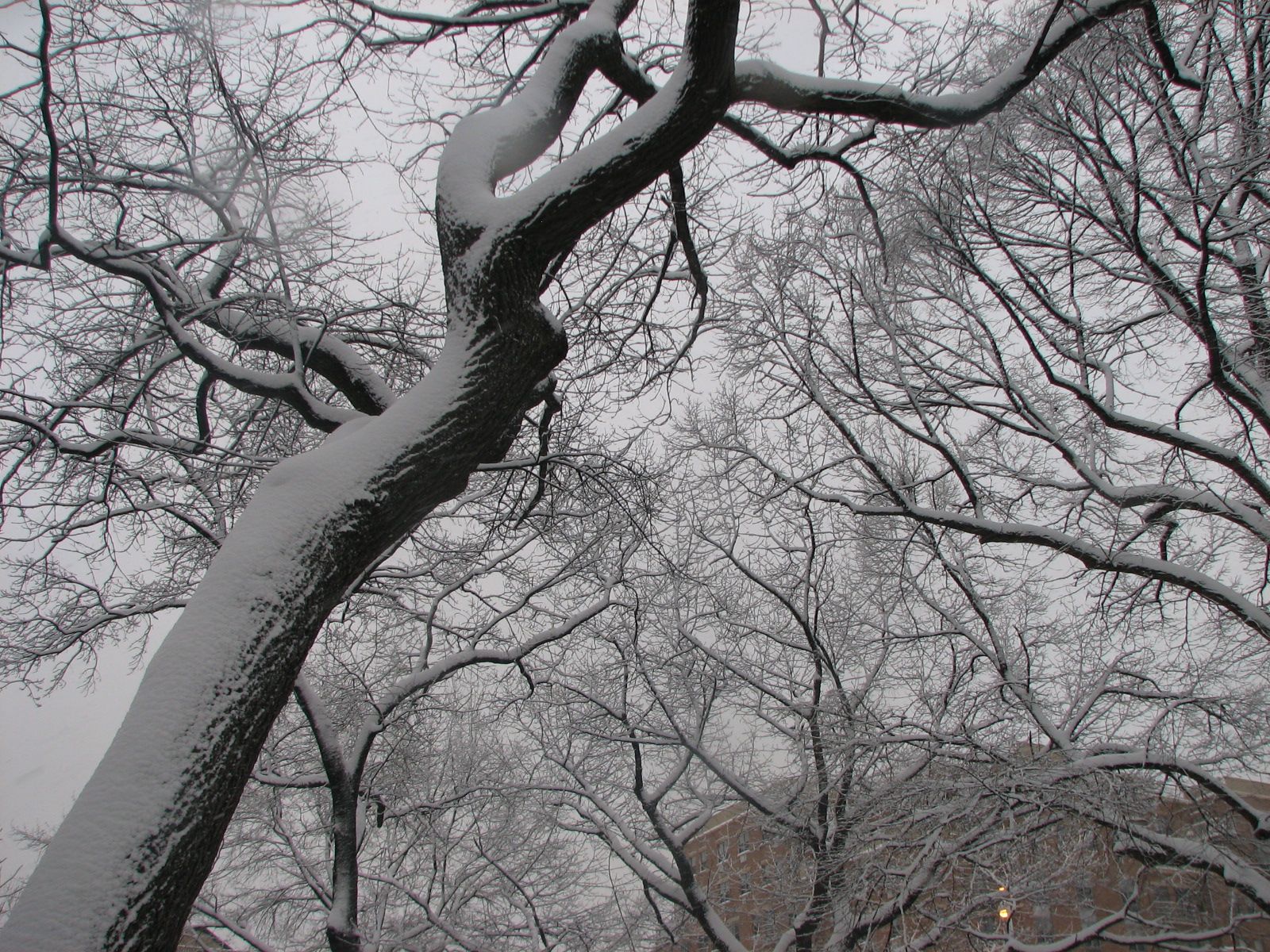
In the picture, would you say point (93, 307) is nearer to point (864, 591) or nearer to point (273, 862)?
point (273, 862)

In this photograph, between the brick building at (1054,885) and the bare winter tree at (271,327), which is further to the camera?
the brick building at (1054,885)

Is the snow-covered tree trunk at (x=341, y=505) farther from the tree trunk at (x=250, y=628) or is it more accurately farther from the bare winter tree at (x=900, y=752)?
the bare winter tree at (x=900, y=752)

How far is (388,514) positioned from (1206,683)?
8052 mm

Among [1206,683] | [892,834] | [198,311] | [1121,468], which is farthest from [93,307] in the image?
[1206,683]

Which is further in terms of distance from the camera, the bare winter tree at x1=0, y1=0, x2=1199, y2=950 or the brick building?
the brick building

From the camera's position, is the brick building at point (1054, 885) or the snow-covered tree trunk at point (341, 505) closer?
the snow-covered tree trunk at point (341, 505)

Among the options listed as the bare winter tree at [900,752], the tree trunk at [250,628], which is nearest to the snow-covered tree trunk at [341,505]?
the tree trunk at [250,628]

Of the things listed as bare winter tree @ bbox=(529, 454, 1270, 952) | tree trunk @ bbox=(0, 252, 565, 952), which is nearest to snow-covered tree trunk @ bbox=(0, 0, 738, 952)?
tree trunk @ bbox=(0, 252, 565, 952)

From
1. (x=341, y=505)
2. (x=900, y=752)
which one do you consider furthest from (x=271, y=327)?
(x=900, y=752)

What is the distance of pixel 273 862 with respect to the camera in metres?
11.3

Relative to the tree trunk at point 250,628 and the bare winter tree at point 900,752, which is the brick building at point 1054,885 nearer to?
the bare winter tree at point 900,752

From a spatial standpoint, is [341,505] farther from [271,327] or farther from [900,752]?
[900,752]

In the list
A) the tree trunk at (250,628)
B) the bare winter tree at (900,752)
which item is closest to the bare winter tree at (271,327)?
the tree trunk at (250,628)

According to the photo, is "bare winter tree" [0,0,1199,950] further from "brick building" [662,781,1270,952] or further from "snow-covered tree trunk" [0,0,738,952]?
"brick building" [662,781,1270,952]
